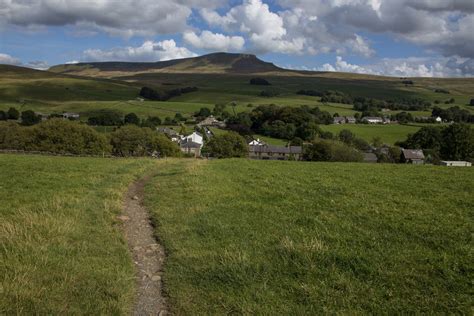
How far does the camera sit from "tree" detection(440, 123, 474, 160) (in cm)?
8650

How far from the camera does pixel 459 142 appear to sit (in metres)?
87.6

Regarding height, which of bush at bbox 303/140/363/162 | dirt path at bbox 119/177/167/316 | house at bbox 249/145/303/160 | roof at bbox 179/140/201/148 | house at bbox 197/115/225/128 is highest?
dirt path at bbox 119/177/167/316

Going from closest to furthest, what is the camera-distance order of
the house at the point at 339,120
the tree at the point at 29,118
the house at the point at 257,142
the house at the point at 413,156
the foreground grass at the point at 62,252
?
the foreground grass at the point at 62,252 → the house at the point at 413,156 → the house at the point at 257,142 → the tree at the point at 29,118 → the house at the point at 339,120

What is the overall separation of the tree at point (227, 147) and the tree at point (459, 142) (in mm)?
49191

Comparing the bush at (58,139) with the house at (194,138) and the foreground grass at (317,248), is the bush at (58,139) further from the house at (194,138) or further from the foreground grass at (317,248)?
the house at (194,138)

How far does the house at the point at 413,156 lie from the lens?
8382 centimetres

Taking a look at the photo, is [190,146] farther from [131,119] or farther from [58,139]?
[58,139]

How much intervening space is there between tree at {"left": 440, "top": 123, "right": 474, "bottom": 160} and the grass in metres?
19.2

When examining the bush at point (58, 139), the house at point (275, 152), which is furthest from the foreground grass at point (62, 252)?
the house at point (275, 152)

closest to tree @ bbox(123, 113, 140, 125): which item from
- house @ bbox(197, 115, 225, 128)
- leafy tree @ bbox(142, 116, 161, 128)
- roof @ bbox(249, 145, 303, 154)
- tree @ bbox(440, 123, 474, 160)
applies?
leafy tree @ bbox(142, 116, 161, 128)

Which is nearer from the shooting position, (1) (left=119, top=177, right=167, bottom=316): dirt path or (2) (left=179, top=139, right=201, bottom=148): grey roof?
(1) (left=119, top=177, right=167, bottom=316): dirt path

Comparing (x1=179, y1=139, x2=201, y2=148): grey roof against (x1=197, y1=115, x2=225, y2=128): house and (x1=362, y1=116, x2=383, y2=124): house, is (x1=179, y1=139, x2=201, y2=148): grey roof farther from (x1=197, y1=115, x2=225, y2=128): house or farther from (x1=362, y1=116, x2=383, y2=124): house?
(x1=362, y1=116, x2=383, y2=124): house

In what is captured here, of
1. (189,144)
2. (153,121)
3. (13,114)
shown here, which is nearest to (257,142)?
(189,144)

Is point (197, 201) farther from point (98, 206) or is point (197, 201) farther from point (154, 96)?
point (154, 96)
